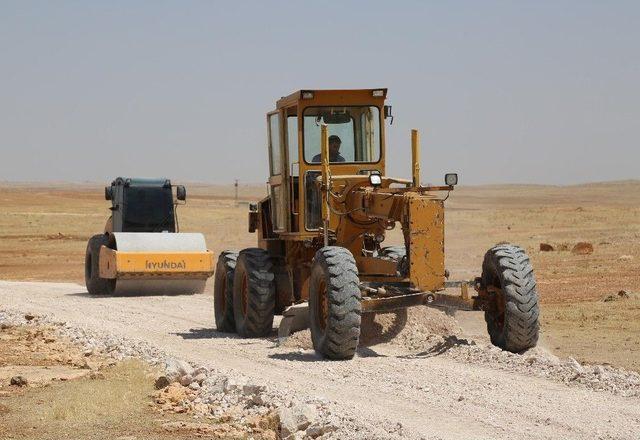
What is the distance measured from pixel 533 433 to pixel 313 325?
544cm

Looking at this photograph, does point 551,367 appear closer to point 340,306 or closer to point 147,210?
point 340,306

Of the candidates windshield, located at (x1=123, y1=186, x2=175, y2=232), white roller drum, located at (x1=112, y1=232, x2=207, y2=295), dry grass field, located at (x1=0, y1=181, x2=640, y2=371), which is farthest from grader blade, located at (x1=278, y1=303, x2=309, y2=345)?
windshield, located at (x1=123, y1=186, x2=175, y2=232)

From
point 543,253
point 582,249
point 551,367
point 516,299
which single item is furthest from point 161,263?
point 582,249

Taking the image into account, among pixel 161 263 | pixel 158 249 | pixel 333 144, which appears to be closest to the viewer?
pixel 333 144

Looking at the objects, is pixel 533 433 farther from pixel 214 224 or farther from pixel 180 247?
pixel 214 224

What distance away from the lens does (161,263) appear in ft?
82.8

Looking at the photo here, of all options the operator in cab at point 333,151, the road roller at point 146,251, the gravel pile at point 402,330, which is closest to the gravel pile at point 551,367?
the gravel pile at point 402,330

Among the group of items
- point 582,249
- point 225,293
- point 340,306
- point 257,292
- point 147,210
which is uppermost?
point 147,210

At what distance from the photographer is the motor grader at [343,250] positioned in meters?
14.2

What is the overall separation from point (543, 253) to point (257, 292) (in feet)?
68.3

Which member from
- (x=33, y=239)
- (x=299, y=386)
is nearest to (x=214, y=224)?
(x=33, y=239)

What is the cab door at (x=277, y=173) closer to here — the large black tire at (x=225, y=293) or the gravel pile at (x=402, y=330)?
the large black tire at (x=225, y=293)

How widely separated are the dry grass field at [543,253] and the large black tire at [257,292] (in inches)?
146

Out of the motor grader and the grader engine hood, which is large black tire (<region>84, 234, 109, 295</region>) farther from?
the grader engine hood
